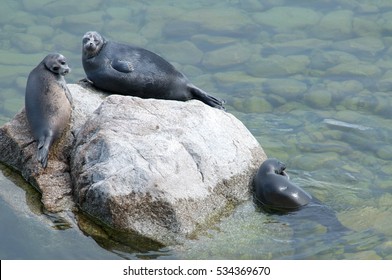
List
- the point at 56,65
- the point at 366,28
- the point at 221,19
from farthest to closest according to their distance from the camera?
1. the point at 221,19
2. the point at 366,28
3. the point at 56,65

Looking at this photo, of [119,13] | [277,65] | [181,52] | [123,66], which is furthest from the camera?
[119,13]

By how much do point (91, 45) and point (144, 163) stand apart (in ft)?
6.81

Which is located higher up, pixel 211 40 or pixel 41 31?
pixel 211 40

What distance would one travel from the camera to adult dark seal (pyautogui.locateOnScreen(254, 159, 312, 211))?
773cm

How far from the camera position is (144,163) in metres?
7.23

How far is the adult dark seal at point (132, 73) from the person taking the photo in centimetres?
867

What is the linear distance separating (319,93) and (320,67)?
2.39 ft

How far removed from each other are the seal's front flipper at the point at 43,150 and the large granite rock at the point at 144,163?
84 mm

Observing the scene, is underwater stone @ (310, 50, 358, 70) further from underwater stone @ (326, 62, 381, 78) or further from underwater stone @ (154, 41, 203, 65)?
underwater stone @ (154, 41, 203, 65)

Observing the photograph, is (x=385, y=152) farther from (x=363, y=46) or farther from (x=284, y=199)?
(x=363, y=46)

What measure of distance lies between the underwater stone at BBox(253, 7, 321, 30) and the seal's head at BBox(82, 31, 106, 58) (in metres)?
4.07

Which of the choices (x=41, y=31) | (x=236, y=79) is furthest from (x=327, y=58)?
(x=41, y=31)

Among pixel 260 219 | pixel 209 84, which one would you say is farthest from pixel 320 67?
pixel 260 219

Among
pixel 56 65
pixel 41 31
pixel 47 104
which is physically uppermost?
pixel 56 65
